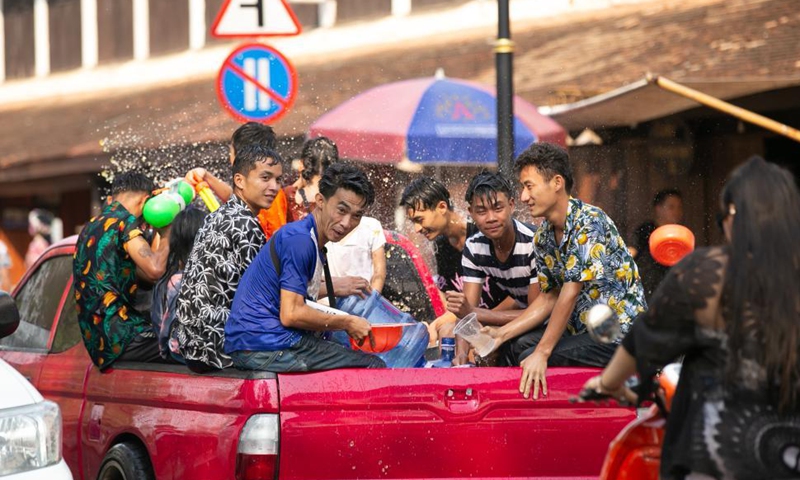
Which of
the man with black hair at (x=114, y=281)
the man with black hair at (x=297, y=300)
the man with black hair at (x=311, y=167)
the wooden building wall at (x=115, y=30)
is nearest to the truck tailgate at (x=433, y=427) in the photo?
the man with black hair at (x=297, y=300)

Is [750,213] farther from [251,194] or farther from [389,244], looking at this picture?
[389,244]

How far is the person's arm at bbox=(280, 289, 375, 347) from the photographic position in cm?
584

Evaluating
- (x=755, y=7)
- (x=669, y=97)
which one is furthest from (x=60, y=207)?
(x=669, y=97)

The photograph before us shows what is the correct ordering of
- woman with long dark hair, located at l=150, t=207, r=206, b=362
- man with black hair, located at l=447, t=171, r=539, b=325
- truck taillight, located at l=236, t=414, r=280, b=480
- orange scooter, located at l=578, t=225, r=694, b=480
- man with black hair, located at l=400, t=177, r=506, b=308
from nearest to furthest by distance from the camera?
orange scooter, located at l=578, t=225, r=694, b=480, truck taillight, located at l=236, t=414, r=280, b=480, man with black hair, located at l=447, t=171, r=539, b=325, woman with long dark hair, located at l=150, t=207, r=206, b=362, man with black hair, located at l=400, t=177, r=506, b=308

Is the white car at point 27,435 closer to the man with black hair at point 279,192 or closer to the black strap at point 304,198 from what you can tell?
the man with black hair at point 279,192

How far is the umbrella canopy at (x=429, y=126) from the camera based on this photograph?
12008 millimetres

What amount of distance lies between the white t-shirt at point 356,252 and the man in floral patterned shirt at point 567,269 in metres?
1.56

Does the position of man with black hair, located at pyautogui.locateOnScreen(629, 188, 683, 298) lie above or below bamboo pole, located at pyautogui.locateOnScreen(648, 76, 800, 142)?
below

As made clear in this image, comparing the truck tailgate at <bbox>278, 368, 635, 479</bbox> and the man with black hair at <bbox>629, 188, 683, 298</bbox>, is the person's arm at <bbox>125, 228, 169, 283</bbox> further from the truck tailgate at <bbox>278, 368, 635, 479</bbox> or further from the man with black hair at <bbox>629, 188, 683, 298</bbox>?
the man with black hair at <bbox>629, 188, 683, 298</bbox>

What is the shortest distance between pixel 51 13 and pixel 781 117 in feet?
70.4

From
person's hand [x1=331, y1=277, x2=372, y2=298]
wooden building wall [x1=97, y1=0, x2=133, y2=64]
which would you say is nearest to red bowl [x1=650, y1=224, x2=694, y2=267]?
person's hand [x1=331, y1=277, x2=372, y2=298]

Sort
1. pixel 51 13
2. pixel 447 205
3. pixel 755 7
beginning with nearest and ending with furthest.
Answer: pixel 447 205 < pixel 755 7 < pixel 51 13

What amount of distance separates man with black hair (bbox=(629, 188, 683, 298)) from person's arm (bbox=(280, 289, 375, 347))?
9.89 feet

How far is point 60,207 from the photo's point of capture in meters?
27.3
